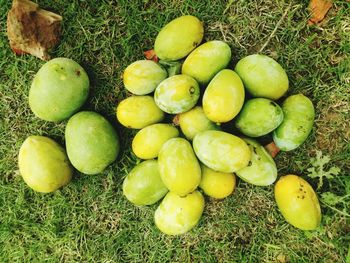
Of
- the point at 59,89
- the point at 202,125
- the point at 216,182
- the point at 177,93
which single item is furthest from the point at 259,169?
the point at 59,89

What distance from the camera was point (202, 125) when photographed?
2.03 metres

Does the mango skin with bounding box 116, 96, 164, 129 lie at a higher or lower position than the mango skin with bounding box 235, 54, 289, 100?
lower

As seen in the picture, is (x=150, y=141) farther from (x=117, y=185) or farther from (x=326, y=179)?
(x=326, y=179)

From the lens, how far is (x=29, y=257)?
7.84ft

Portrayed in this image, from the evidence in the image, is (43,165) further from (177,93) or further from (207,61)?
(207,61)

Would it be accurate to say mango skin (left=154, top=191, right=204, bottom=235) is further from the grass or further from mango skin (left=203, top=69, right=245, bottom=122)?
mango skin (left=203, top=69, right=245, bottom=122)

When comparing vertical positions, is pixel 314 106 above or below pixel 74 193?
above

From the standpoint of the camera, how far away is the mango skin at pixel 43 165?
83.5 inches

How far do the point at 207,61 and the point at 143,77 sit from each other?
304 mm

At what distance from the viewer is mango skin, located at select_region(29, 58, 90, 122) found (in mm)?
2037

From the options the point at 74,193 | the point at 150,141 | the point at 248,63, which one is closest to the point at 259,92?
the point at 248,63

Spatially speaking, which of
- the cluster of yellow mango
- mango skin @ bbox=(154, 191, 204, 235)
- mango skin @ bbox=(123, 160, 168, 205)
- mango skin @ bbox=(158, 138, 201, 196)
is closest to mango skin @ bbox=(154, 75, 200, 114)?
the cluster of yellow mango

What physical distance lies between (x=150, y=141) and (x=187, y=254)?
2.18 ft

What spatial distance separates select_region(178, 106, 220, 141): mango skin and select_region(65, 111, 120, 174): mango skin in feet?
1.19
